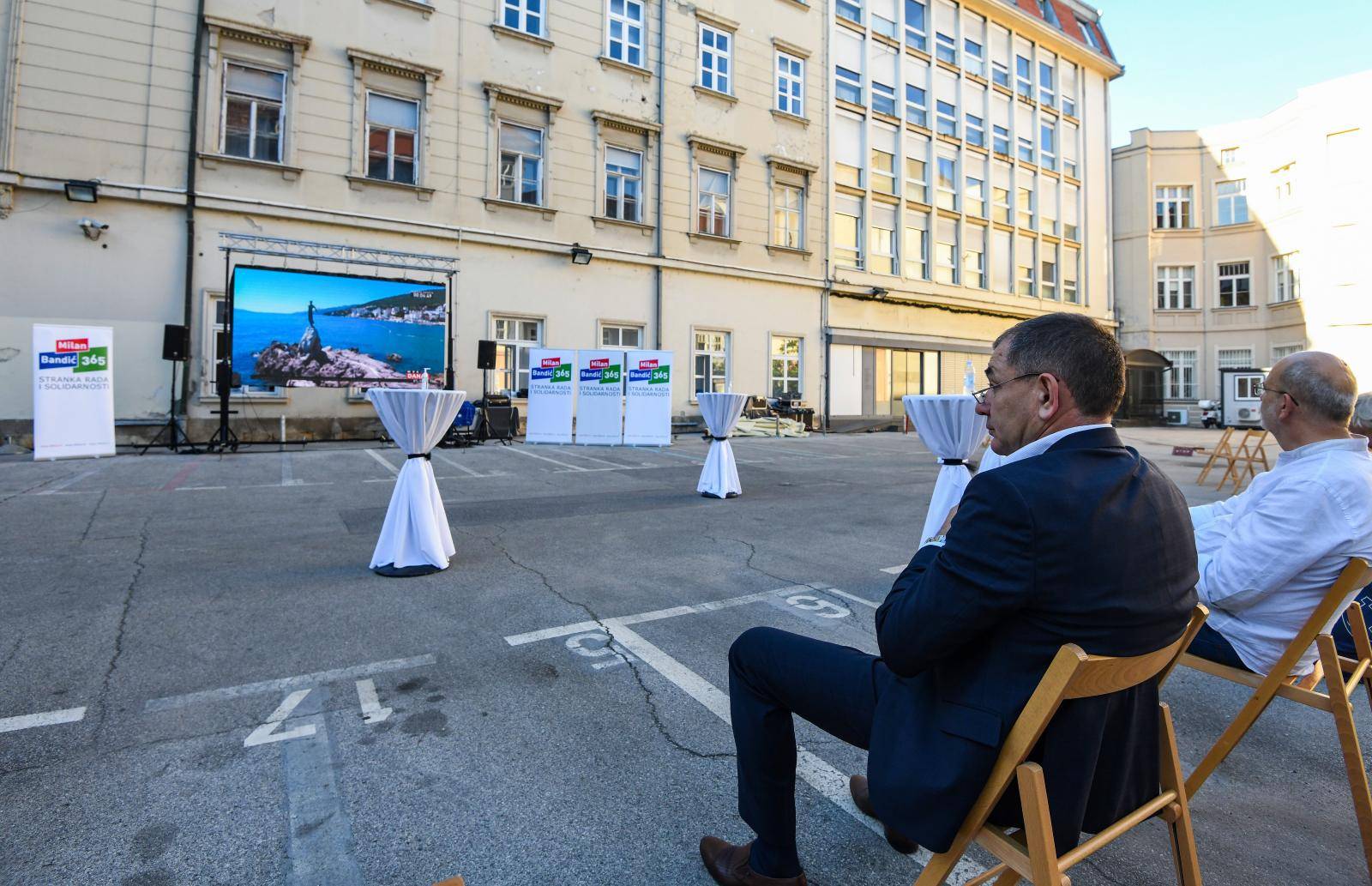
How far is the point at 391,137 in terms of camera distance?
1602 centimetres

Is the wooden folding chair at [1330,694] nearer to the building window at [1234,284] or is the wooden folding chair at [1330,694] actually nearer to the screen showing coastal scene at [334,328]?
the screen showing coastal scene at [334,328]

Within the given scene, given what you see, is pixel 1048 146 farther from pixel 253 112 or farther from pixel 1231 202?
pixel 253 112

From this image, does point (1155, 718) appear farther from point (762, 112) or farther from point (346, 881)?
point (762, 112)

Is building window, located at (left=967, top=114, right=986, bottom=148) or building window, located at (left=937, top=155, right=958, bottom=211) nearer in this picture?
building window, located at (left=937, top=155, right=958, bottom=211)

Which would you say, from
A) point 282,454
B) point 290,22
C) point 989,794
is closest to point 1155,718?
point 989,794

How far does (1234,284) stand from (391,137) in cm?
3762

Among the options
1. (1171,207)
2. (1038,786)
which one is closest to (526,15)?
(1038,786)

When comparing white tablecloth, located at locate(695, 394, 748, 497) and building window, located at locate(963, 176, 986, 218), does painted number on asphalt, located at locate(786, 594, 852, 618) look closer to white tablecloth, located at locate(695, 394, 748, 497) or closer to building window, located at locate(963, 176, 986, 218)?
white tablecloth, located at locate(695, 394, 748, 497)

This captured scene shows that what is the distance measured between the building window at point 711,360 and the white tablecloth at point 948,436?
14236mm

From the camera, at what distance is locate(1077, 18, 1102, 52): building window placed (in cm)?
3212

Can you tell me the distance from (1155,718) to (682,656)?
7.55 feet

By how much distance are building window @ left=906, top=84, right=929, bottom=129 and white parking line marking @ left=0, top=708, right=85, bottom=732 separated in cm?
2754

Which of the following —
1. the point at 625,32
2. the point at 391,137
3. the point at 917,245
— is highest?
the point at 625,32

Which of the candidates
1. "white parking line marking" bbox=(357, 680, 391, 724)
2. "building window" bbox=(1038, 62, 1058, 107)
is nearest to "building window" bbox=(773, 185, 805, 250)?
"building window" bbox=(1038, 62, 1058, 107)
